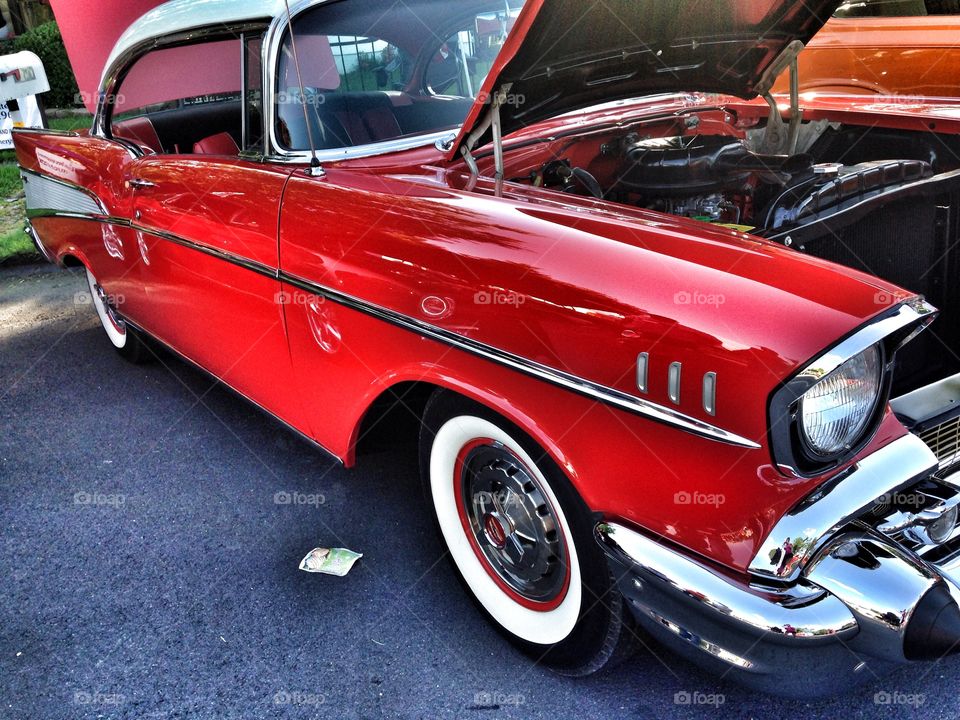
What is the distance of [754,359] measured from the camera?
1.33 m

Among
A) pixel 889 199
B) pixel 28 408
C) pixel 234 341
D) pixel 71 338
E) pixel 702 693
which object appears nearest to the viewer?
pixel 702 693

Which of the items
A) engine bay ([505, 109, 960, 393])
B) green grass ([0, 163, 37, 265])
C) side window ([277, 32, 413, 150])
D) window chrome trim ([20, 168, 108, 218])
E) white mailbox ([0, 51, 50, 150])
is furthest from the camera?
white mailbox ([0, 51, 50, 150])

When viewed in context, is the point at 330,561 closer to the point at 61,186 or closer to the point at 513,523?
the point at 513,523

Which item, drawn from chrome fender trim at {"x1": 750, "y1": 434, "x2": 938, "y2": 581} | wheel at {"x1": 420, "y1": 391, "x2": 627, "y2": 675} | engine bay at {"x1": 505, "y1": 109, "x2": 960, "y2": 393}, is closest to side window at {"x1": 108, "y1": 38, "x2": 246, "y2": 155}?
engine bay at {"x1": 505, "y1": 109, "x2": 960, "y2": 393}

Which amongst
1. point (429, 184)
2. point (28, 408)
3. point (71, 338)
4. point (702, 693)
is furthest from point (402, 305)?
point (71, 338)

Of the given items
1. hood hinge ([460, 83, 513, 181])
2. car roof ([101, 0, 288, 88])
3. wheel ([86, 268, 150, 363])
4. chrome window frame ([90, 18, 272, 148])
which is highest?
car roof ([101, 0, 288, 88])

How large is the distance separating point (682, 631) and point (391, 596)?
95 centimetres

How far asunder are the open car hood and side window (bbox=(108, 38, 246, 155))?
1.44 metres

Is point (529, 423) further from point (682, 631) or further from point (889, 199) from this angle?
point (889, 199)

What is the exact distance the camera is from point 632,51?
214cm

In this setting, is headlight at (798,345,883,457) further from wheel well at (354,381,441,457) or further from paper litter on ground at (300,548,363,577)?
A: paper litter on ground at (300,548,363,577)

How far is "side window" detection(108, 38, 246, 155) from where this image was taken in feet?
11.1

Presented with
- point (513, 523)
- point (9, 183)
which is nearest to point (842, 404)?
point (513, 523)

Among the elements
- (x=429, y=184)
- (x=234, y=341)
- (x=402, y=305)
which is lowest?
(x=234, y=341)
